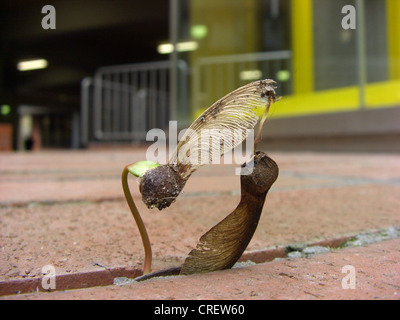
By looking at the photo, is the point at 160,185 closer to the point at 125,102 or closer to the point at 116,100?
the point at 116,100

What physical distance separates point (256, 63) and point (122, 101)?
2887 millimetres

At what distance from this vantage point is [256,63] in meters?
3.21

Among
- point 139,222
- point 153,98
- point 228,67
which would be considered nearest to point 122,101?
point 153,98

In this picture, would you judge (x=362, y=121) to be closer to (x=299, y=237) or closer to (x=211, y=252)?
(x=299, y=237)

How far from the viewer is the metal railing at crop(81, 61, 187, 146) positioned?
5152 millimetres

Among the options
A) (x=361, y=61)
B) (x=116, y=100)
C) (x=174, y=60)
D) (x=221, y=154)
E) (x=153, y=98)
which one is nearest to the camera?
(x=221, y=154)

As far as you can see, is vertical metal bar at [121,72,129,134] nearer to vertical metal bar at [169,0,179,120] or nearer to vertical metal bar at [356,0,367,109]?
vertical metal bar at [169,0,179,120]

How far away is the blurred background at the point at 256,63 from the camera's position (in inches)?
74.8

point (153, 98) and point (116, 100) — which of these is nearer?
point (116, 100)

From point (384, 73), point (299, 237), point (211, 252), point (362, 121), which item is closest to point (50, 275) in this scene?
point (211, 252)

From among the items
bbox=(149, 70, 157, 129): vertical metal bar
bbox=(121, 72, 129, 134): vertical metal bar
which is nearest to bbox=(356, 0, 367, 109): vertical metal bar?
bbox=(149, 70, 157, 129): vertical metal bar

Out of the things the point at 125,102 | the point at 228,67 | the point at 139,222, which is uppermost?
the point at 228,67

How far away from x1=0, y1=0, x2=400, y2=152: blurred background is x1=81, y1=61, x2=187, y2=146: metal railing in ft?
0.05
